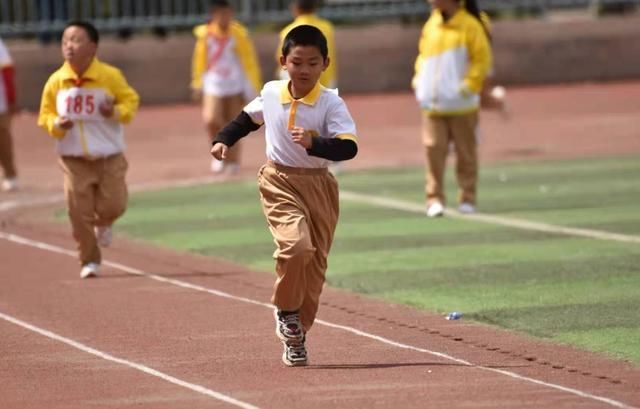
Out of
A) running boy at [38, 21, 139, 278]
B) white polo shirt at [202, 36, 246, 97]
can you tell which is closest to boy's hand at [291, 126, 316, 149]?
running boy at [38, 21, 139, 278]

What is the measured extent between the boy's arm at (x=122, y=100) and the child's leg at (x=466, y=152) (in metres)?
4.03

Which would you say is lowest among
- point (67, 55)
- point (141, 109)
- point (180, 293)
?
point (141, 109)

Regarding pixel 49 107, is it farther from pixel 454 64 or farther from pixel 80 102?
pixel 454 64

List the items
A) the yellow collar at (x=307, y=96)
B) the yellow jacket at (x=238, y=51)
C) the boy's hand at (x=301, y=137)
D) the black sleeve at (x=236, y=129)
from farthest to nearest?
the yellow jacket at (x=238, y=51) → the black sleeve at (x=236, y=129) → the yellow collar at (x=307, y=96) → the boy's hand at (x=301, y=137)

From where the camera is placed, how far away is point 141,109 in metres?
26.7

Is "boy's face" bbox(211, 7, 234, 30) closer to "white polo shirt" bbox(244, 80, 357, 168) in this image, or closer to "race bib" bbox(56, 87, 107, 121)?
"race bib" bbox(56, 87, 107, 121)

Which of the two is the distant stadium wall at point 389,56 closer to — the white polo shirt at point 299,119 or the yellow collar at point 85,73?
the yellow collar at point 85,73

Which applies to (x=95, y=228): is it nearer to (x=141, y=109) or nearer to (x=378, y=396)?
(x=378, y=396)

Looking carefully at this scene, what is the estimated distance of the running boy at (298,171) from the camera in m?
9.16

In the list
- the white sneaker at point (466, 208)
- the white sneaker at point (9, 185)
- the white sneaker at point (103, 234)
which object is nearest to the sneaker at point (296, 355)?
the white sneaker at point (103, 234)

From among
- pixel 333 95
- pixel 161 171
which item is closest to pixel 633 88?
pixel 161 171

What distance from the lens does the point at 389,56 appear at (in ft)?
91.9

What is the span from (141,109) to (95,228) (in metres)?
13.7

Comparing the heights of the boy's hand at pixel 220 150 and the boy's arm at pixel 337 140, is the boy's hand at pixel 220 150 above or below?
below
